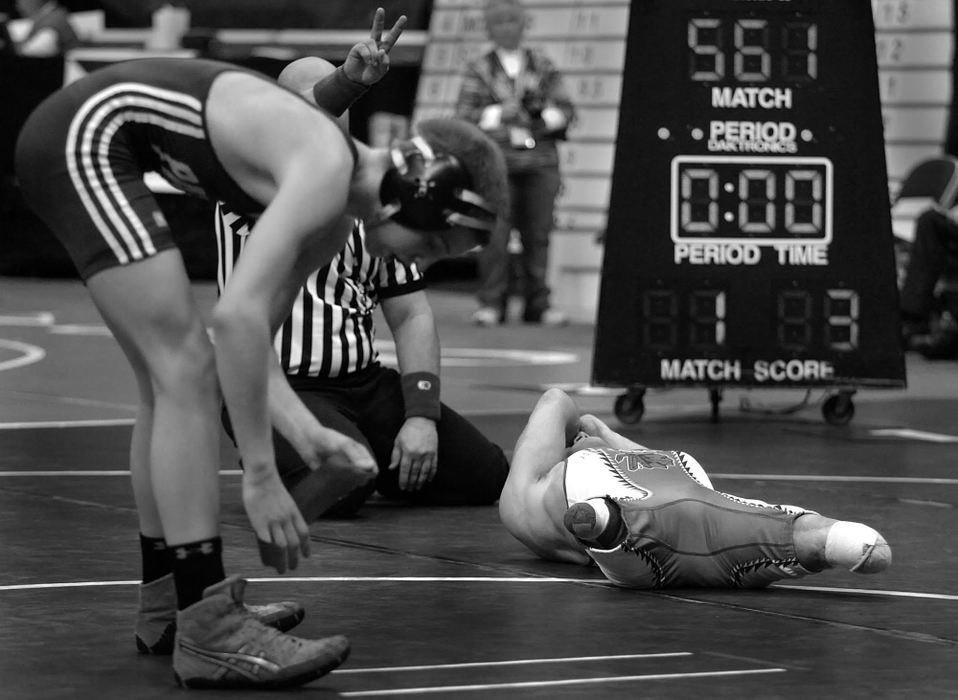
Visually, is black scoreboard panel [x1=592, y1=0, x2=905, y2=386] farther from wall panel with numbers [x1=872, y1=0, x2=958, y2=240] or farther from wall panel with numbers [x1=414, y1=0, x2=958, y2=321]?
wall panel with numbers [x1=872, y1=0, x2=958, y2=240]

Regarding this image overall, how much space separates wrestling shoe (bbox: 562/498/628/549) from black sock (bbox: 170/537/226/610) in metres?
1.09

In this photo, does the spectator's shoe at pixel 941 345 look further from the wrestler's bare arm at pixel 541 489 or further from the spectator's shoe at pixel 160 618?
the spectator's shoe at pixel 160 618

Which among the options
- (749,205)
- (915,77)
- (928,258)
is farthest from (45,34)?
(749,205)

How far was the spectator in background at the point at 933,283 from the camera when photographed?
39.9 ft

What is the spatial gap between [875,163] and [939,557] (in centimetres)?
346

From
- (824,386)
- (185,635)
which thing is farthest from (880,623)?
(824,386)

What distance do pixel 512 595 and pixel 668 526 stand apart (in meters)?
0.42

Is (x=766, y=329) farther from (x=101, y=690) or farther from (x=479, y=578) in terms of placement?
(x=101, y=690)

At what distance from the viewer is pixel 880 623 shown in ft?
15.7

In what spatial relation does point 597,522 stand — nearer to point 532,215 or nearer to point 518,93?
point 518,93

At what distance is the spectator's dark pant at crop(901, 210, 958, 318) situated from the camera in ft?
39.9

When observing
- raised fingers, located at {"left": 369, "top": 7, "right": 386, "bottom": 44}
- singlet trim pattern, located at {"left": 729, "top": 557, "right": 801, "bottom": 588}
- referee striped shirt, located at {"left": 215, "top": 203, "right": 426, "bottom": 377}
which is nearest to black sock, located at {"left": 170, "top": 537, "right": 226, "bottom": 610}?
singlet trim pattern, located at {"left": 729, "top": 557, "right": 801, "bottom": 588}

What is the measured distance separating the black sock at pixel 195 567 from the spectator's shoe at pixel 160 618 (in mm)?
253

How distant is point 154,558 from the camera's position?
175 inches
